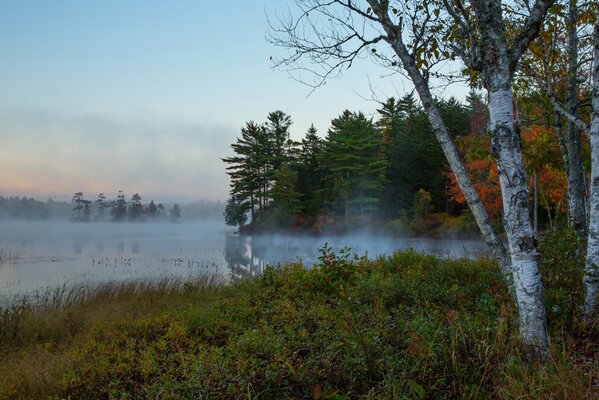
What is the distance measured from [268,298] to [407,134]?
33.6m

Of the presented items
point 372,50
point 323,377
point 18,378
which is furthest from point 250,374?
point 372,50

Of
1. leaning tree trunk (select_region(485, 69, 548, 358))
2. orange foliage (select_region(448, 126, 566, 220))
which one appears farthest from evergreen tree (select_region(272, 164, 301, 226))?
leaning tree trunk (select_region(485, 69, 548, 358))

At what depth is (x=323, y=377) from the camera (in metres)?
3.36

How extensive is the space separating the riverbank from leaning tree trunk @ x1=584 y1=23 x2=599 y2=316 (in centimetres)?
40

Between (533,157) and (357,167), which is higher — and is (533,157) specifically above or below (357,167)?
below

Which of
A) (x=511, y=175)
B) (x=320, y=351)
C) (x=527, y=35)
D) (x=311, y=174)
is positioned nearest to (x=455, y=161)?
(x=511, y=175)

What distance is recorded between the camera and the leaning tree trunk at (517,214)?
353 cm

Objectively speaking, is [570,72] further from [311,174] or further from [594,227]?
[311,174]

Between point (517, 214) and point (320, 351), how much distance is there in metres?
2.33

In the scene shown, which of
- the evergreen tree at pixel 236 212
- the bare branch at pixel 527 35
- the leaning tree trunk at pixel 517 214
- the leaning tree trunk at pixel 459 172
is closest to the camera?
the leaning tree trunk at pixel 517 214

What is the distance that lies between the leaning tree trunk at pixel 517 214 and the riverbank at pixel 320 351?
8.7 inches

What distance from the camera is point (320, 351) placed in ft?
12.9

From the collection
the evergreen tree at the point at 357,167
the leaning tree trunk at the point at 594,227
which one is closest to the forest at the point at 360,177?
the evergreen tree at the point at 357,167

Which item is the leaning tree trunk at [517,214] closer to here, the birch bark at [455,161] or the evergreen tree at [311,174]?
the birch bark at [455,161]
